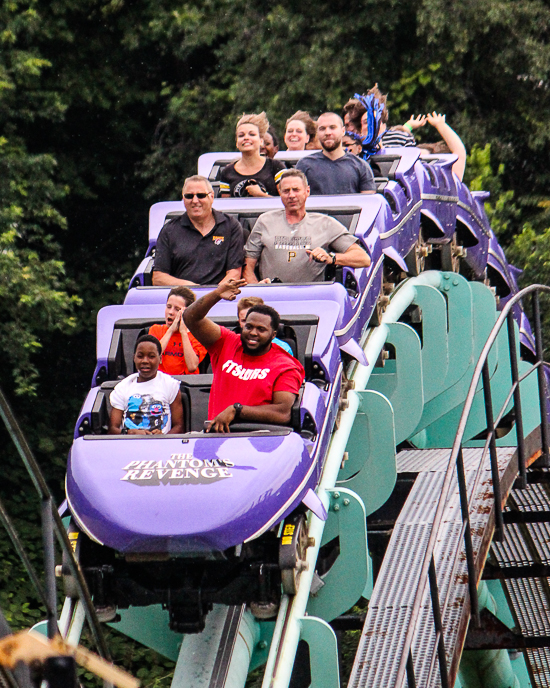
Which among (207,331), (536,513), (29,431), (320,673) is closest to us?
(320,673)

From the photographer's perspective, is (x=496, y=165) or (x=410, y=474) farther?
(x=496, y=165)

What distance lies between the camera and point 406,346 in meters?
6.98

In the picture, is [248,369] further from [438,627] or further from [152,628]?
[438,627]

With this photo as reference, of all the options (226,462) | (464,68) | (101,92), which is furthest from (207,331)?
(101,92)

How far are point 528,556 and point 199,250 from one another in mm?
2277

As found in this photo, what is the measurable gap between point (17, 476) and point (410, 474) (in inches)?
343

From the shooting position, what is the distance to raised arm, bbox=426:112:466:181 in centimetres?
979

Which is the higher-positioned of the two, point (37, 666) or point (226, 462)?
point (37, 666)

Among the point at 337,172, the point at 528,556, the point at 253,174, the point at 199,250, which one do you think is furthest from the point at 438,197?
the point at 528,556

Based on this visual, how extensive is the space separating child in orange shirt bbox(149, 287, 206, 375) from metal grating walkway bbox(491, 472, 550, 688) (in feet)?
5.71

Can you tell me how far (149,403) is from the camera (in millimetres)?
5156

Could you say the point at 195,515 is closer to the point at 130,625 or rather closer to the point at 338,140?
the point at 130,625

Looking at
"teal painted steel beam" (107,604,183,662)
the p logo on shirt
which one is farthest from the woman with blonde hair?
"teal painted steel beam" (107,604,183,662)

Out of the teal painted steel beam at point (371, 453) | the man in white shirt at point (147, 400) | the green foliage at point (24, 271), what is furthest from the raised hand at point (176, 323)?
the green foliage at point (24, 271)
